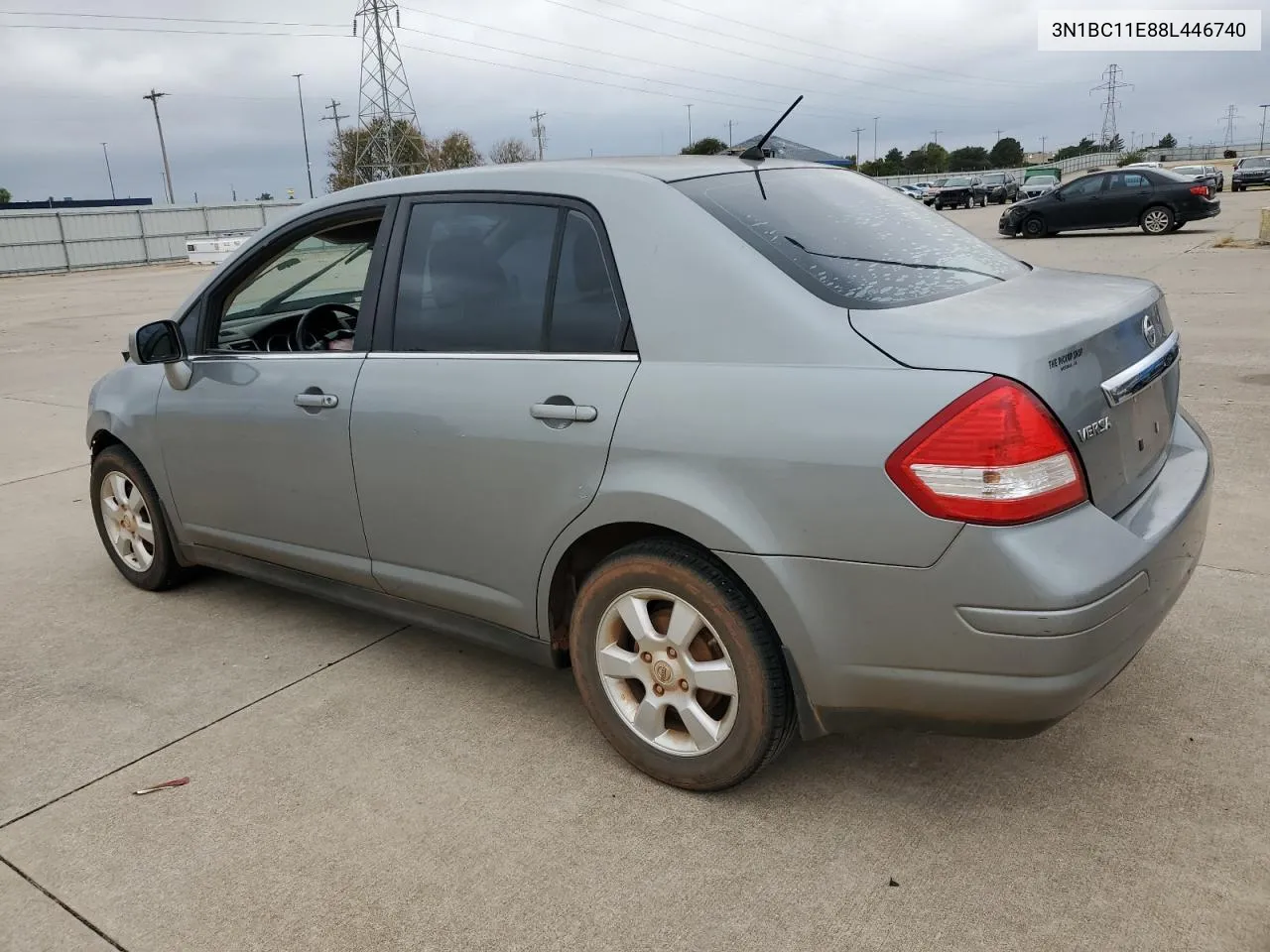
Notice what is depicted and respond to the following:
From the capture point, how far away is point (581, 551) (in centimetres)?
302

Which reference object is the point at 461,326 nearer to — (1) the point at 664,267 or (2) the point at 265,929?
(1) the point at 664,267

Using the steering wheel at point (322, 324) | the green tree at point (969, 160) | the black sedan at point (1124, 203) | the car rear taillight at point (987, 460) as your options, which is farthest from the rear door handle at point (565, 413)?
the green tree at point (969, 160)

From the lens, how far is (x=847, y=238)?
2945 mm

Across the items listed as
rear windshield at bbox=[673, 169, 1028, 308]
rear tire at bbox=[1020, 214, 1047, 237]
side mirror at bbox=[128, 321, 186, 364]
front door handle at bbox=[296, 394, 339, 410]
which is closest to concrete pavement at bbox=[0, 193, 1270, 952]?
front door handle at bbox=[296, 394, 339, 410]

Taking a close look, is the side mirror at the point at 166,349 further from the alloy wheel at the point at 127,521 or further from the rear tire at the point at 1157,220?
the rear tire at the point at 1157,220

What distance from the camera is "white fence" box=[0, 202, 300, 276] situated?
1464 inches

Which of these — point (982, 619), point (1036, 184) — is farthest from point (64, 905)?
point (1036, 184)

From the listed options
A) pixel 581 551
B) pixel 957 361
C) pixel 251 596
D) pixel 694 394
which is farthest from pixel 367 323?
pixel 957 361

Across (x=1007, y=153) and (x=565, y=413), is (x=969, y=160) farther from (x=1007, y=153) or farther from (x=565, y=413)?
(x=565, y=413)

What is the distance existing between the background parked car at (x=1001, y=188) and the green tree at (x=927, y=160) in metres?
48.3

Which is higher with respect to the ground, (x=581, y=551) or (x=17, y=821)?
(x=581, y=551)

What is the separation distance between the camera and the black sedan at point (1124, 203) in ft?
74.3

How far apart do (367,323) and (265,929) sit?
6.22 feet

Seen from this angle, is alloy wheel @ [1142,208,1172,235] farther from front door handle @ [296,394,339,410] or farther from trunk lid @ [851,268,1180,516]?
front door handle @ [296,394,339,410]
